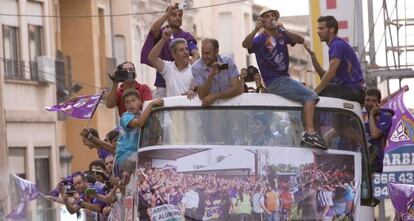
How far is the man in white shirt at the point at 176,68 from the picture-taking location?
15.6 meters

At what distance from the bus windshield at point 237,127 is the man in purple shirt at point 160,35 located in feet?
5.70

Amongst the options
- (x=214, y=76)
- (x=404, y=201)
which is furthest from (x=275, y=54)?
(x=404, y=201)

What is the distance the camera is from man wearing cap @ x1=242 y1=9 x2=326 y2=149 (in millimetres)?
14539

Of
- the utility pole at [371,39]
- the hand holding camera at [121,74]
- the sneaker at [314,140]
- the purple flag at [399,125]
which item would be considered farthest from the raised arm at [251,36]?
the utility pole at [371,39]

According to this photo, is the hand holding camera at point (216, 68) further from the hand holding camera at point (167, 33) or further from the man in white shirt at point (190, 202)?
the hand holding camera at point (167, 33)

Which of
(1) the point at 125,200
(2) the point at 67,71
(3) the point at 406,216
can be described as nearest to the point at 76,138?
(2) the point at 67,71

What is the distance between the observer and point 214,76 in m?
14.5

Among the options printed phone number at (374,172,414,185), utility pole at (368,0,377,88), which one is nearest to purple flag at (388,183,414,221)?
printed phone number at (374,172,414,185)

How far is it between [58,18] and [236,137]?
33.7 metres

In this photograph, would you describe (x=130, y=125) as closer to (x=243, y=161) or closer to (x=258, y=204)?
(x=243, y=161)

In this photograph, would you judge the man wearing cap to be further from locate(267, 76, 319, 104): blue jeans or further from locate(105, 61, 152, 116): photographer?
locate(105, 61, 152, 116): photographer

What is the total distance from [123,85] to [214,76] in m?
2.15

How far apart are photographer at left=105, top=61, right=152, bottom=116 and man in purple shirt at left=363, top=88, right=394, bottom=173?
2.43 meters

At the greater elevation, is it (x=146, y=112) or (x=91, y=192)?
(x=146, y=112)
